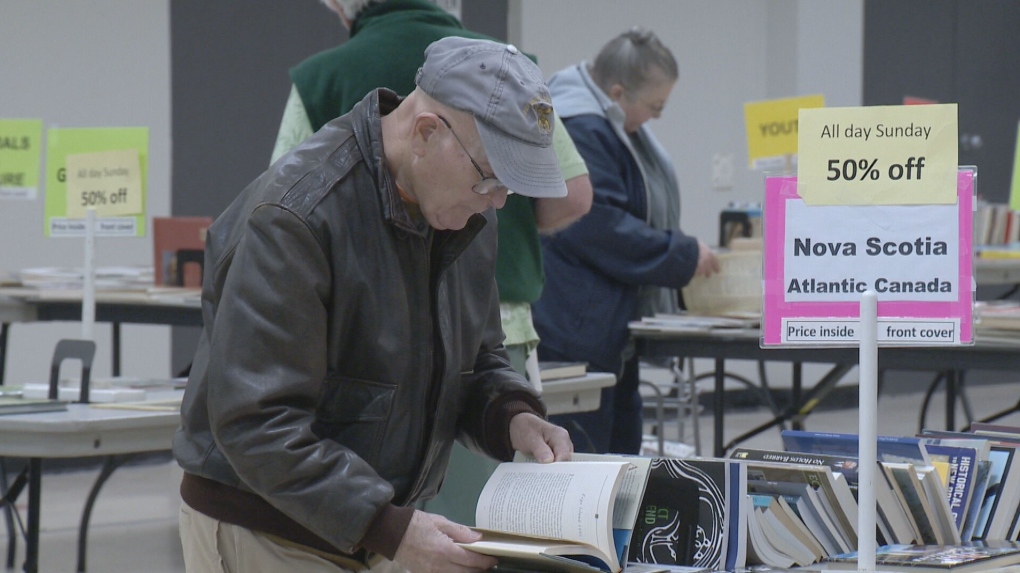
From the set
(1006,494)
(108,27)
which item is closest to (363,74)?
Answer: (1006,494)

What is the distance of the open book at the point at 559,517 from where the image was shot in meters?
1.48

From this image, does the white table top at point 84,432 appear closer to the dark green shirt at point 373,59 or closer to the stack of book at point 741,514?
the dark green shirt at point 373,59

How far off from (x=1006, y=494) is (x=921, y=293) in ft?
1.71

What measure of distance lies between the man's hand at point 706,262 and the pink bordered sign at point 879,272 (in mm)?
2250

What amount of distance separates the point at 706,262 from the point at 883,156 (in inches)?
93.0

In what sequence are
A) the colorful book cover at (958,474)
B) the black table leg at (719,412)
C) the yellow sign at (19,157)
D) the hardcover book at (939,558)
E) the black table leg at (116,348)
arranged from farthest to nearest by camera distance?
the black table leg at (116,348), the black table leg at (719,412), the yellow sign at (19,157), the colorful book cover at (958,474), the hardcover book at (939,558)

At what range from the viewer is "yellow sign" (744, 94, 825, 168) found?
4656mm

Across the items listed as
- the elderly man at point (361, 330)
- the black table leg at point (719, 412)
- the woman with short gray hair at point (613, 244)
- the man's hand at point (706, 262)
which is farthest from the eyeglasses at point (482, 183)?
the black table leg at point (719, 412)

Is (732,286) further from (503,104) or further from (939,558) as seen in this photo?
(503,104)

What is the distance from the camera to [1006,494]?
188 centimetres

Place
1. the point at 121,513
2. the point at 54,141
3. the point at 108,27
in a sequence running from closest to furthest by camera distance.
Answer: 1. the point at 54,141
2. the point at 121,513
3. the point at 108,27

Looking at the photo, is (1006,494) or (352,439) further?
(1006,494)

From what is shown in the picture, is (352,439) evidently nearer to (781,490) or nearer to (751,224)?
(781,490)

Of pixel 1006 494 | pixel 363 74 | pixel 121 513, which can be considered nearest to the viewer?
pixel 1006 494
